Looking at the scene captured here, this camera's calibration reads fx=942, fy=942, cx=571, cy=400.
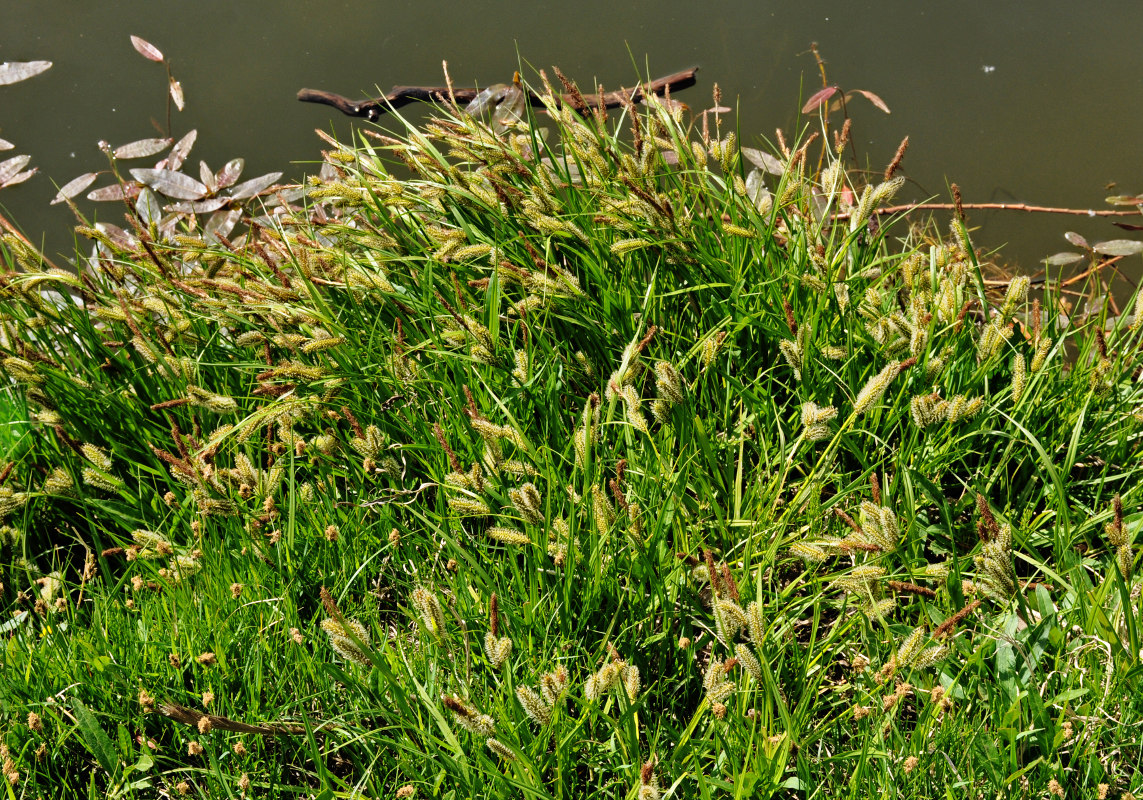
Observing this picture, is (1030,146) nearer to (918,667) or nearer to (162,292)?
(918,667)

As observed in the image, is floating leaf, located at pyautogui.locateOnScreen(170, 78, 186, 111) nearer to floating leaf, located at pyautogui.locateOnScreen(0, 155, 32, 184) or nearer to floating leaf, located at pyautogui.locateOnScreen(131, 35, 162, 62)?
floating leaf, located at pyautogui.locateOnScreen(131, 35, 162, 62)

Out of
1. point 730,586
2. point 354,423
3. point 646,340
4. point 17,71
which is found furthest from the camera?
point 17,71

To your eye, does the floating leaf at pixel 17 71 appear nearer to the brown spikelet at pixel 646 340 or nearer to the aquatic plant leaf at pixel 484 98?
the aquatic plant leaf at pixel 484 98

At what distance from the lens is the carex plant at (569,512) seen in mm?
1496

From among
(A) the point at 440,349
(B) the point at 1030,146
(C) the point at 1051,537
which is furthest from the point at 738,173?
(B) the point at 1030,146

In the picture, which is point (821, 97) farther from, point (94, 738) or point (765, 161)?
point (94, 738)

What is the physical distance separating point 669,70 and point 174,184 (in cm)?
190

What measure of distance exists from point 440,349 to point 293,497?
0.46 m

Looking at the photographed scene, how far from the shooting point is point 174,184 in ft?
10.5

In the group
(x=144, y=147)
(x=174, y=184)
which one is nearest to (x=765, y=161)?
(x=174, y=184)

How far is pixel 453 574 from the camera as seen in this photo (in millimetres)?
1888

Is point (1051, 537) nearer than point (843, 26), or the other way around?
point (1051, 537)

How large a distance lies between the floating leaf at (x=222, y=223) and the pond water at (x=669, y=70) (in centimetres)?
38

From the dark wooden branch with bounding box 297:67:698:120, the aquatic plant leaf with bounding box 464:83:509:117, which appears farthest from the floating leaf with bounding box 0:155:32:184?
the aquatic plant leaf with bounding box 464:83:509:117
